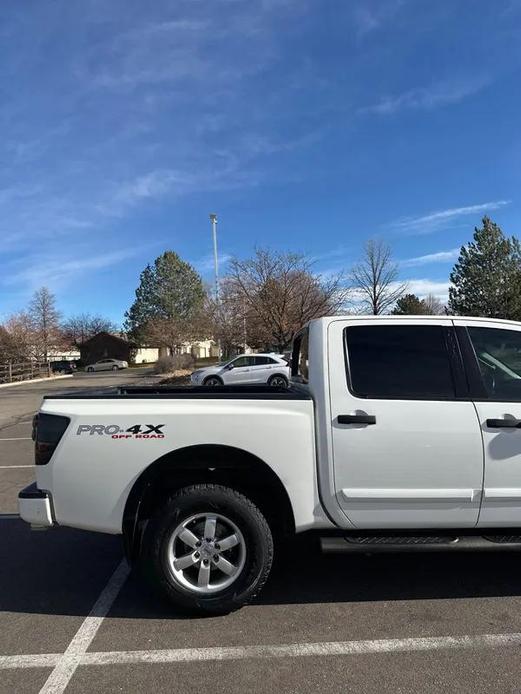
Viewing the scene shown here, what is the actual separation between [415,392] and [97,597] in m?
2.64

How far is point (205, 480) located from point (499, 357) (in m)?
2.21

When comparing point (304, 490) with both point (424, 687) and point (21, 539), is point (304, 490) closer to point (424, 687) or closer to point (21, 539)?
point (424, 687)

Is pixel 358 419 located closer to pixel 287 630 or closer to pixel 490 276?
pixel 287 630

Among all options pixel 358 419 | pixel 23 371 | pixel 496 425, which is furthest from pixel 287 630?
pixel 23 371

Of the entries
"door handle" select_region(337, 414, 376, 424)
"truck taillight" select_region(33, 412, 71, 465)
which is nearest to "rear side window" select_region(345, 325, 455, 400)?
"door handle" select_region(337, 414, 376, 424)

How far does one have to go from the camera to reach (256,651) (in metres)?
3.23

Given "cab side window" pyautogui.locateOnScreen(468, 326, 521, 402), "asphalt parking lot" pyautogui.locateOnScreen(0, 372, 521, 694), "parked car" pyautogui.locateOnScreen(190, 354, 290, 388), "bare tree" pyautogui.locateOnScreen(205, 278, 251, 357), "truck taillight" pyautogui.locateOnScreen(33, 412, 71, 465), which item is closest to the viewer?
"asphalt parking lot" pyautogui.locateOnScreen(0, 372, 521, 694)

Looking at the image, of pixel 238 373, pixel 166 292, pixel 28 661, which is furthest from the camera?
pixel 166 292

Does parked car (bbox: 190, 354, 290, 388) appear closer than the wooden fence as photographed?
Yes

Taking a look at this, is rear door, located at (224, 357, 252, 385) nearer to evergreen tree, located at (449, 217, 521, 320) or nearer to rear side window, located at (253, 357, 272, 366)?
rear side window, located at (253, 357, 272, 366)

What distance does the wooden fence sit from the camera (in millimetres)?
37547

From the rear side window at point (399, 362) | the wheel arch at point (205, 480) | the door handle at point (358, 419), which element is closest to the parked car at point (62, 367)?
the wheel arch at point (205, 480)

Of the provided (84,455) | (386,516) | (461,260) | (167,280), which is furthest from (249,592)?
(167,280)

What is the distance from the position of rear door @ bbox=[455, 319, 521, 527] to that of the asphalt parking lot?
0.67 metres
